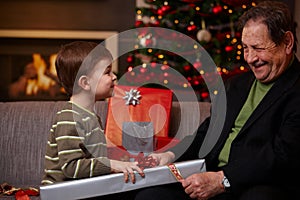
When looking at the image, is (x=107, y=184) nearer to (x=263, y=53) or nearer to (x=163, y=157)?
(x=163, y=157)

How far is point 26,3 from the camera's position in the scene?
4027mm

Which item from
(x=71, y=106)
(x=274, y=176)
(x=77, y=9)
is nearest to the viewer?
(x=274, y=176)

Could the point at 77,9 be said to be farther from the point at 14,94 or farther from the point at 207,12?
the point at 207,12

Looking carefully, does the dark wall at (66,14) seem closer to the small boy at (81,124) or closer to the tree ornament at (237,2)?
the tree ornament at (237,2)

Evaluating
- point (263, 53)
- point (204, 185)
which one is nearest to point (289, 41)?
point (263, 53)

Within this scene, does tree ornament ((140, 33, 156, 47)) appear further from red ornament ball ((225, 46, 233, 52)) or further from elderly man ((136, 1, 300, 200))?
elderly man ((136, 1, 300, 200))

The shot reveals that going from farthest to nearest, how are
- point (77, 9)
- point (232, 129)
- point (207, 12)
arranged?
point (77, 9) → point (207, 12) → point (232, 129)

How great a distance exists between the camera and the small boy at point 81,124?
1597mm

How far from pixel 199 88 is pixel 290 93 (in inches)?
69.6

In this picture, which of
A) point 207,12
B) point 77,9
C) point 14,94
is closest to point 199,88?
point 207,12

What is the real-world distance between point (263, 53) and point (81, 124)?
682 mm

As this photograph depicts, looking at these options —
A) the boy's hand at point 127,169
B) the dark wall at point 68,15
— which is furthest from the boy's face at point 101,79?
the dark wall at point 68,15

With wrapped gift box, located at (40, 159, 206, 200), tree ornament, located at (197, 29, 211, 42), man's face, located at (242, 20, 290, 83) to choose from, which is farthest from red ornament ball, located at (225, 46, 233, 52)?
wrapped gift box, located at (40, 159, 206, 200)

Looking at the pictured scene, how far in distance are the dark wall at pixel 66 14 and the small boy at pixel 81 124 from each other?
Answer: 2.32 m
